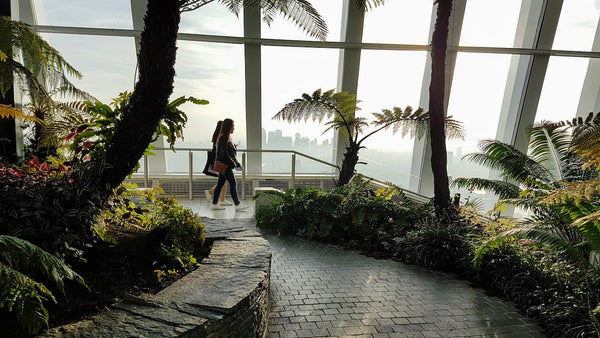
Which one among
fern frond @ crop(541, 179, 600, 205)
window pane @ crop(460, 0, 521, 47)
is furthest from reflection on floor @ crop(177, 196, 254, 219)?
window pane @ crop(460, 0, 521, 47)

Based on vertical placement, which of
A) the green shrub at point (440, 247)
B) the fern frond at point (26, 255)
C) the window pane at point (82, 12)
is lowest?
the green shrub at point (440, 247)

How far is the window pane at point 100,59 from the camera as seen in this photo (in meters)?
6.53

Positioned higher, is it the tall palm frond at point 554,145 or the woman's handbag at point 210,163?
the tall palm frond at point 554,145

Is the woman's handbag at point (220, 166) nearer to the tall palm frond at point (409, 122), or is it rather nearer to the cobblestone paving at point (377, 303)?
the cobblestone paving at point (377, 303)

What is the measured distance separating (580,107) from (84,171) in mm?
10182

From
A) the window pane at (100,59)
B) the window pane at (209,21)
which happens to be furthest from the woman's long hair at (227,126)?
the window pane at (100,59)

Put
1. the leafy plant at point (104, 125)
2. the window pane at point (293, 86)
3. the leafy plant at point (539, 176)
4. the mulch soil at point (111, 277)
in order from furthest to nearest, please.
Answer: the window pane at point (293, 86) → the leafy plant at point (539, 176) → the leafy plant at point (104, 125) → the mulch soil at point (111, 277)

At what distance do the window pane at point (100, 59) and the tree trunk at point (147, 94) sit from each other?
16.9 feet

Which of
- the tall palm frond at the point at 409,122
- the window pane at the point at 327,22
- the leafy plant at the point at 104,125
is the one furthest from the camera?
the window pane at the point at 327,22

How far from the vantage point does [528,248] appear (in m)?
3.73

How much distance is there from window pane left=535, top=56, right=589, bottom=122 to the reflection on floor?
6.86 metres

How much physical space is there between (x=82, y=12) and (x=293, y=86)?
13.5 feet

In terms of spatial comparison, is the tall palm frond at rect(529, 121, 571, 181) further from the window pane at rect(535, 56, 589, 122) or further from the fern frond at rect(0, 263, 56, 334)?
the fern frond at rect(0, 263, 56, 334)

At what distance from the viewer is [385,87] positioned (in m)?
7.66
